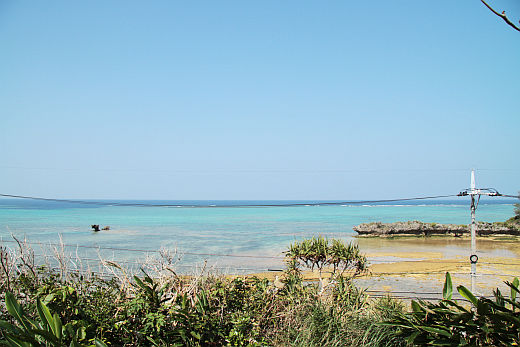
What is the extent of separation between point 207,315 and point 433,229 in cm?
4152

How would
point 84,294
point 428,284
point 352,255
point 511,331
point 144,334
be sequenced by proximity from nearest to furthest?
point 511,331, point 144,334, point 84,294, point 352,255, point 428,284

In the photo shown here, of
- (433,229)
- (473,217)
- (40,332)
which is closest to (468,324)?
(40,332)

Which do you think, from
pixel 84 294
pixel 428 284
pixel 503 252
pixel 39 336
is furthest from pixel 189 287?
pixel 503 252

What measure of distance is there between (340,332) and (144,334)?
2532 millimetres

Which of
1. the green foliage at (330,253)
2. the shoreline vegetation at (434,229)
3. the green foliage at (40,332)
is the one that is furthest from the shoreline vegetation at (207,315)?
the shoreline vegetation at (434,229)

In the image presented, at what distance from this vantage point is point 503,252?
28.6m

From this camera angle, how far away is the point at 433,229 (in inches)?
1618

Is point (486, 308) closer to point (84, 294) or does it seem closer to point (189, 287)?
point (189, 287)

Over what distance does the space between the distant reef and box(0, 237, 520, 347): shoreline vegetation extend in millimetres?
37891

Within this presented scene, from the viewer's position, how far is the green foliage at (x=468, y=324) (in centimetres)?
329

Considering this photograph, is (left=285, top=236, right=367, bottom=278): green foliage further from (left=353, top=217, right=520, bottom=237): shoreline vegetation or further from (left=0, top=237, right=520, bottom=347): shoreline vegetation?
(left=353, top=217, right=520, bottom=237): shoreline vegetation

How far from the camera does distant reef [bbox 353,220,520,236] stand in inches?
1561

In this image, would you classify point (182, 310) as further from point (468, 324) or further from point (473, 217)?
point (473, 217)

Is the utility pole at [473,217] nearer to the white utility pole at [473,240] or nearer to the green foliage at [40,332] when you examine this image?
the white utility pole at [473,240]
